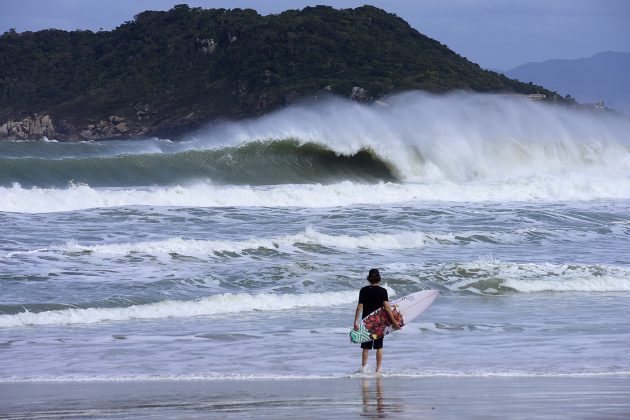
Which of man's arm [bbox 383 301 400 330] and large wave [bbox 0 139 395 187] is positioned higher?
large wave [bbox 0 139 395 187]

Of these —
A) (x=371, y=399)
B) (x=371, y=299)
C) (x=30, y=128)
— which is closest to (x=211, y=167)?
(x=371, y=299)

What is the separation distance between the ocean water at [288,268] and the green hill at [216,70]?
57182mm

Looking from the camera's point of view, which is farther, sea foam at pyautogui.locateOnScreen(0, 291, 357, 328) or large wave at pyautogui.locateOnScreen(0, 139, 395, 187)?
large wave at pyautogui.locateOnScreen(0, 139, 395, 187)

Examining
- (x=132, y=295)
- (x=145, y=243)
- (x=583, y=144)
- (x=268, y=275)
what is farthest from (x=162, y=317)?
(x=583, y=144)

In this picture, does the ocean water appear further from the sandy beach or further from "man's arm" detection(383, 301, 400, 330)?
the sandy beach

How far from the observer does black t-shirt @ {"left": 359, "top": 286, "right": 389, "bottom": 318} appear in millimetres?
11258

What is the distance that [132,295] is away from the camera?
1597cm

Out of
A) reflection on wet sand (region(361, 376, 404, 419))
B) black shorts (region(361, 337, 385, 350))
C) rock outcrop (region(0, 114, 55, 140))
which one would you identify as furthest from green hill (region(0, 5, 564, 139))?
reflection on wet sand (region(361, 376, 404, 419))

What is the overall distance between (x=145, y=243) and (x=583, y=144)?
1493 inches

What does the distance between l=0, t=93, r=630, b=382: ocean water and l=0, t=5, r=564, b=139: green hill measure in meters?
57.2

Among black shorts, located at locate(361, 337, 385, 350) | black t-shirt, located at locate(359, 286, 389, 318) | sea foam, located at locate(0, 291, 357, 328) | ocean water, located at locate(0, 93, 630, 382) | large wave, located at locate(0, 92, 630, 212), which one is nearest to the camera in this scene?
black shorts, located at locate(361, 337, 385, 350)

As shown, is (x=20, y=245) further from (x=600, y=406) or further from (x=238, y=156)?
(x=238, y=156)

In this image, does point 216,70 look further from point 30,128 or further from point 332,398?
Answer: point 332,398

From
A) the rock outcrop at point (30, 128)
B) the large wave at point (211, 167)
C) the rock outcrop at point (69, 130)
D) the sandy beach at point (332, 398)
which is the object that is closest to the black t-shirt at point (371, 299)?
the sandy beach at point (332, 398)
